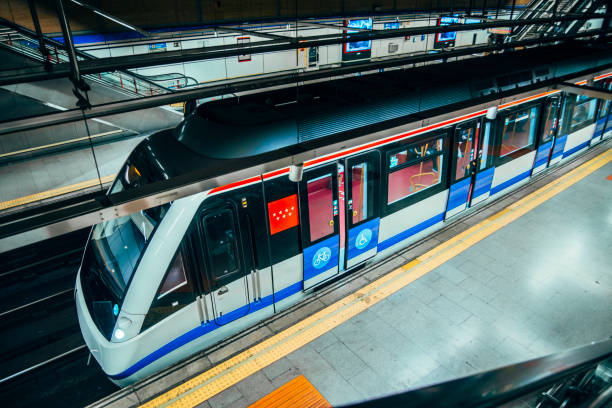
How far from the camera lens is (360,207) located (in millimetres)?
5875

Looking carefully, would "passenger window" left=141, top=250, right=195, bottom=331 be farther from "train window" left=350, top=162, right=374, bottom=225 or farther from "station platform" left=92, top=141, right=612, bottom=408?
"train window" left=350, top=162, right=374, bottom=225

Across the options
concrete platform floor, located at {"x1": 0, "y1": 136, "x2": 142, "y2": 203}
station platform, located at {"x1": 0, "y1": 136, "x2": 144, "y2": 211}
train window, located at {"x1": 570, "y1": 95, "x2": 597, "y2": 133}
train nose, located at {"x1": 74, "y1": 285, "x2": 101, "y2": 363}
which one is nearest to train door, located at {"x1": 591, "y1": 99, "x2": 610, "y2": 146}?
train window, located at {"x1": 570, "y1": 95, "x2": 597, "y2": 133}

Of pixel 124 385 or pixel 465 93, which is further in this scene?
pixel 465 93

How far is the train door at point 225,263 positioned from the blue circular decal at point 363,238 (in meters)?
1.88

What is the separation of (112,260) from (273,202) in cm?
193

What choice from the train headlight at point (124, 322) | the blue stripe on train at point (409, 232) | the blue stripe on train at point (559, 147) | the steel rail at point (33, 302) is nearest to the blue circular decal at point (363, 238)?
the blue stripe on train at point (409, 232)

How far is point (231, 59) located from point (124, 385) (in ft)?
45.5

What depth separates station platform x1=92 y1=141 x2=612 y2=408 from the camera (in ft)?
15.9

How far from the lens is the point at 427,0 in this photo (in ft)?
68.8

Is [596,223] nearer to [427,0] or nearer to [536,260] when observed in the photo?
[536,260]

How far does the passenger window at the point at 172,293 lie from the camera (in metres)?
4.33

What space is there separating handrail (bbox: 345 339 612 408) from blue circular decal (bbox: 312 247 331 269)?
13.8ft

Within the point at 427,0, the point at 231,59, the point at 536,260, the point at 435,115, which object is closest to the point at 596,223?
the point at 536,260

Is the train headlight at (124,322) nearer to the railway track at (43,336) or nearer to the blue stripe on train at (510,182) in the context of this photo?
the railway track at (43,336)
